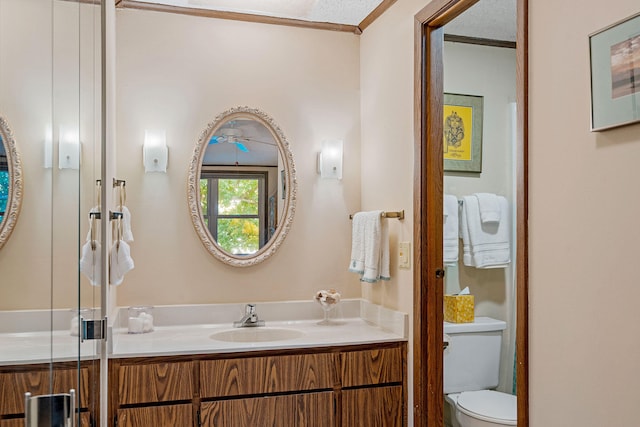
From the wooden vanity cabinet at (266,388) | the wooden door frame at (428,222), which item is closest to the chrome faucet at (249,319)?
the wooden vanity cabinet at (266,388)

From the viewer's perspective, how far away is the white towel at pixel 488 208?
3.08m

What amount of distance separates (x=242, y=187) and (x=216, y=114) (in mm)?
406

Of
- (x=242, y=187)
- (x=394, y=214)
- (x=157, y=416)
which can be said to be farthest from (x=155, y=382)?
(x=394, y=214)

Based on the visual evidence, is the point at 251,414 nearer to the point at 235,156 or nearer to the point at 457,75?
the point at 235,156

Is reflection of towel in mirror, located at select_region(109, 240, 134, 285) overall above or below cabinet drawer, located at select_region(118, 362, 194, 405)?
above

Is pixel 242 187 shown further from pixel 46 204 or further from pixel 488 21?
pixel 46 204

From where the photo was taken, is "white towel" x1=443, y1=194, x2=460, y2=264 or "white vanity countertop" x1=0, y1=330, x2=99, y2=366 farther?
"white towel" x1=443, y1=194, x2=460, y2=264

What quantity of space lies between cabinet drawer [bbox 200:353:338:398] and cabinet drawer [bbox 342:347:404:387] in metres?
0.06

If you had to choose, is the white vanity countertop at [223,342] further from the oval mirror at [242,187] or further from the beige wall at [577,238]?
the beige wall at [577,238]

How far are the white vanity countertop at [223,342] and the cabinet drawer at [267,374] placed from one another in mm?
54

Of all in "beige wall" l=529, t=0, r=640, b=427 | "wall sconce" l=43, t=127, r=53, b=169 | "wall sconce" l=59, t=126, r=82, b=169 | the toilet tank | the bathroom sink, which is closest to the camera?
"wall sconce" l=43, t=127, r=53, b=169

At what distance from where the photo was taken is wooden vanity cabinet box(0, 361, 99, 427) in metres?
0.71

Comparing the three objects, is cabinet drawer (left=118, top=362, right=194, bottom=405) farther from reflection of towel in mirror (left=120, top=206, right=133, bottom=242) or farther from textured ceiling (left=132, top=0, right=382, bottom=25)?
textured ceiling (left=132, top=0, right=382, bottom=25)

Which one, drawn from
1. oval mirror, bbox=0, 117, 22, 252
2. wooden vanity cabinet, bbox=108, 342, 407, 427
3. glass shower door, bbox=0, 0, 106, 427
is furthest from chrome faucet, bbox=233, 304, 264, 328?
oval mirror, bbox=0, 117, 22, 252
